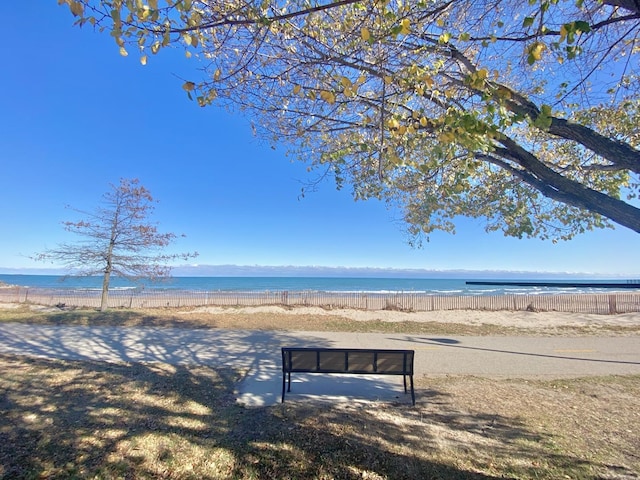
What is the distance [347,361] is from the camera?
4.99 m

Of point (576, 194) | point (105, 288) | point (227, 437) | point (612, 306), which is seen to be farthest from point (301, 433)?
point (612, 306)

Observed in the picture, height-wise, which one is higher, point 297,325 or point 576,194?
point 576,194

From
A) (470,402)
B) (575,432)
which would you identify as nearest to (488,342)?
(470,402)

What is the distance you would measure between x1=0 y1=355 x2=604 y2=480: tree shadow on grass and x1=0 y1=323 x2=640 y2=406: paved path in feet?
2.33

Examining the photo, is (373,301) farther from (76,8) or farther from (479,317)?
(76,8)

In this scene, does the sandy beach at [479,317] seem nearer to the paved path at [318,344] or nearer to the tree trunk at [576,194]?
the paved path at [318,344]

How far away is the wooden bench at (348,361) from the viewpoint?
496 cm

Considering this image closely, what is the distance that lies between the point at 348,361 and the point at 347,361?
0.06 feet

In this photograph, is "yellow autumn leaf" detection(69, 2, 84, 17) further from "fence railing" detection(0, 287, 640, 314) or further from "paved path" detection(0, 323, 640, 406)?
"fence railing" detection(0, 287, 640, 314)

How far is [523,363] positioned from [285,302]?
15.0 meters

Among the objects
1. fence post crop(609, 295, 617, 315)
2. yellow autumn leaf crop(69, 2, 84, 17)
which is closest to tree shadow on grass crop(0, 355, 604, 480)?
yellow autumn leaf crop(69, 2, 84, 17)

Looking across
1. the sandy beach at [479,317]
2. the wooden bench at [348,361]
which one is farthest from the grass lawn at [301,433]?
the sandy beach at [479,317]

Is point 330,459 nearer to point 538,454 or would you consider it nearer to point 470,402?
point 538,454

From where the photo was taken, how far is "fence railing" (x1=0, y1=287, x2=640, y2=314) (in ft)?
59.1
